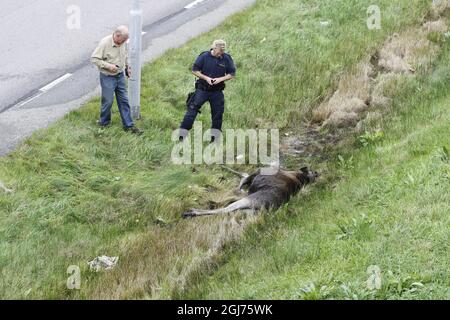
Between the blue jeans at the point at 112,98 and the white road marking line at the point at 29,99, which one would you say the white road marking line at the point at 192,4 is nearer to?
the white road marking line at the point at 29,99

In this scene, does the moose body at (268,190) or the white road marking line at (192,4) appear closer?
the moose body at (268,190)

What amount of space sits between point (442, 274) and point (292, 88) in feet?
23.1

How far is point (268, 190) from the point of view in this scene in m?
A: 9.93

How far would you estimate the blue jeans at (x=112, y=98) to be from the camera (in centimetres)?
1088

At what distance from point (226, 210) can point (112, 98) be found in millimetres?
2778

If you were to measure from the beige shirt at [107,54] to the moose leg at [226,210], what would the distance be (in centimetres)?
267

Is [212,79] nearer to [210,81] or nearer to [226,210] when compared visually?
[210,81]

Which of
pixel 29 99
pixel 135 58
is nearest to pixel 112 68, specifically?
pixel 135 58

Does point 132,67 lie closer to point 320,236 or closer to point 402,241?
point 320,236

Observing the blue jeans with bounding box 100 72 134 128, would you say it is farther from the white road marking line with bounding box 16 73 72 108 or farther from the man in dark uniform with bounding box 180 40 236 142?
the white road marking line with bounding box 16 73 72 108

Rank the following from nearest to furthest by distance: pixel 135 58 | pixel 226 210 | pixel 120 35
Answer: pixel 226 210
pixel 120 35
pixel 135 58

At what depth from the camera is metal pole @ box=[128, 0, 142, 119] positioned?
11.2 meters

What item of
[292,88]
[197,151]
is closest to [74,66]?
[197,151]

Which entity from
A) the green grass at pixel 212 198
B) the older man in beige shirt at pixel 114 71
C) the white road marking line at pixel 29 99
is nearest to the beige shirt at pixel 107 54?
the older man in beige shirt at pixel 114 71
